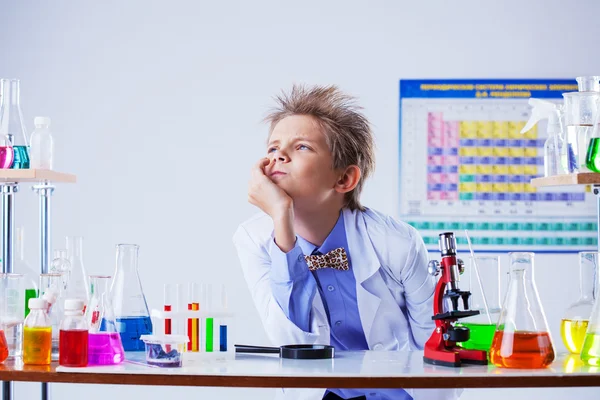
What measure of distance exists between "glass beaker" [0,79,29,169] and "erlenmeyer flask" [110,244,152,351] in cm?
40

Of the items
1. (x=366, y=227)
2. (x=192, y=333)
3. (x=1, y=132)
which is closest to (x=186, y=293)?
(x=192, y=333)

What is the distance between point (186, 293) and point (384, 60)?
7.54ft

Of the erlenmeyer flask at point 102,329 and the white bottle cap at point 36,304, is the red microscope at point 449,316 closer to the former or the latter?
the erlenmeyer flask at point 102,329

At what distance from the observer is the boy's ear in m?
2.31

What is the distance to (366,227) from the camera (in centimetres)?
228

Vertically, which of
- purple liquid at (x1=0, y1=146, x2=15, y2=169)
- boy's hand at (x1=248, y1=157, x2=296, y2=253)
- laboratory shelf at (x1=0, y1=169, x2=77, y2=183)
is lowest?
boy's hand at (x1=248, y1=157, x2=296, y2=253)

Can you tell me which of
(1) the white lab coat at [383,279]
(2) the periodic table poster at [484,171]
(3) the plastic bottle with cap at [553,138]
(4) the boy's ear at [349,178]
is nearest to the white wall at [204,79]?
(2) the periodic table poster at [484,171]

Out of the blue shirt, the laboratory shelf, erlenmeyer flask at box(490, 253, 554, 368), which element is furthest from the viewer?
the blue shirt

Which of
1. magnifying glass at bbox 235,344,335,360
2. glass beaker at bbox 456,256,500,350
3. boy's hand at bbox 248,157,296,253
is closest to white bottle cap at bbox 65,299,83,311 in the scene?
magnifying glass at bbox 235,344,335,360

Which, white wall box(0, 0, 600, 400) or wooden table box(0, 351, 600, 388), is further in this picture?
white wall box(0, 0, 600, 400)

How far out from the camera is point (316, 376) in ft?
4.37

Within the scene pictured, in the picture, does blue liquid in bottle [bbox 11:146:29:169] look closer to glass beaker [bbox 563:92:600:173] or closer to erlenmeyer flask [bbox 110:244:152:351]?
erlenmeyer flask [bbox 110:244:152:351]

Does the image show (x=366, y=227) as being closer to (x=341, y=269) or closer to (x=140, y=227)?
(x=341, y=269)

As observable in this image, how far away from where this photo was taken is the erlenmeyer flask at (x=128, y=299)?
64.7 inches
